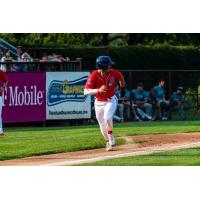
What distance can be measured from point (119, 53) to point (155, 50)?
2.95 meters

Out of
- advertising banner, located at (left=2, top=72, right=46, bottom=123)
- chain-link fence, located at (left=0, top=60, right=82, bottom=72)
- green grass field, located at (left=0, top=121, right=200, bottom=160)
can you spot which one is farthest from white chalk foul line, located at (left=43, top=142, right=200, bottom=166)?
chain-link fence, located at (left=0, top=60, right=82, bottom=72)

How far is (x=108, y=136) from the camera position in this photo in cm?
1930

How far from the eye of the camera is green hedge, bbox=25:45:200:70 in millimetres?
41375

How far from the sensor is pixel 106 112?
18953 mm

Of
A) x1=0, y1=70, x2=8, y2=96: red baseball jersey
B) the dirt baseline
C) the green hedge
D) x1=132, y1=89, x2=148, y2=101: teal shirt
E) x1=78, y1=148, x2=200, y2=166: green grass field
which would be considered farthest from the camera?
the green hedge

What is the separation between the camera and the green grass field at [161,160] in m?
16.0

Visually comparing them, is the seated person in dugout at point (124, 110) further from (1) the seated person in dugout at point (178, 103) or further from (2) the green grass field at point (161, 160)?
(2) the green grass field at point (161, 160)

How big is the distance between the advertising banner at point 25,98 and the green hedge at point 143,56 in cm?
801

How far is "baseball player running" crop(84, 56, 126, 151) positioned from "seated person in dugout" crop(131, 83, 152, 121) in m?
15.4

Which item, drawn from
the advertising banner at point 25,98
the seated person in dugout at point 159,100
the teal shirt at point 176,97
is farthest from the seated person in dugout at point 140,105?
the advertising banner at point 25,98

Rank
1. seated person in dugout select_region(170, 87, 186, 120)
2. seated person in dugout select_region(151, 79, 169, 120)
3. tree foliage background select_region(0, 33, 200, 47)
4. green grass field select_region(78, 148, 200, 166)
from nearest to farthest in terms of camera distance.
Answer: green grass field select_region(78, 148, 200, 166), seated person in dugout select_region(151, 79, 169, 120), seated person in dugout select_region(170, 87, 186, 120), tree foliage background select_region(0, 33, 200, 47)

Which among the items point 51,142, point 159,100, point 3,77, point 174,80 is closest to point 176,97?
point 159,100

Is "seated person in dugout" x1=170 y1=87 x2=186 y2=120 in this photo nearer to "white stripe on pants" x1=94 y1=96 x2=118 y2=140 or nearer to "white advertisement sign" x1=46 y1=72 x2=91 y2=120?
"white advertisement sign" x1=46 y1=72 x2=91 y2=120

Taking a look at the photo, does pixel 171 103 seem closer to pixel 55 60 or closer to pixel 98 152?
pixel 55 60
